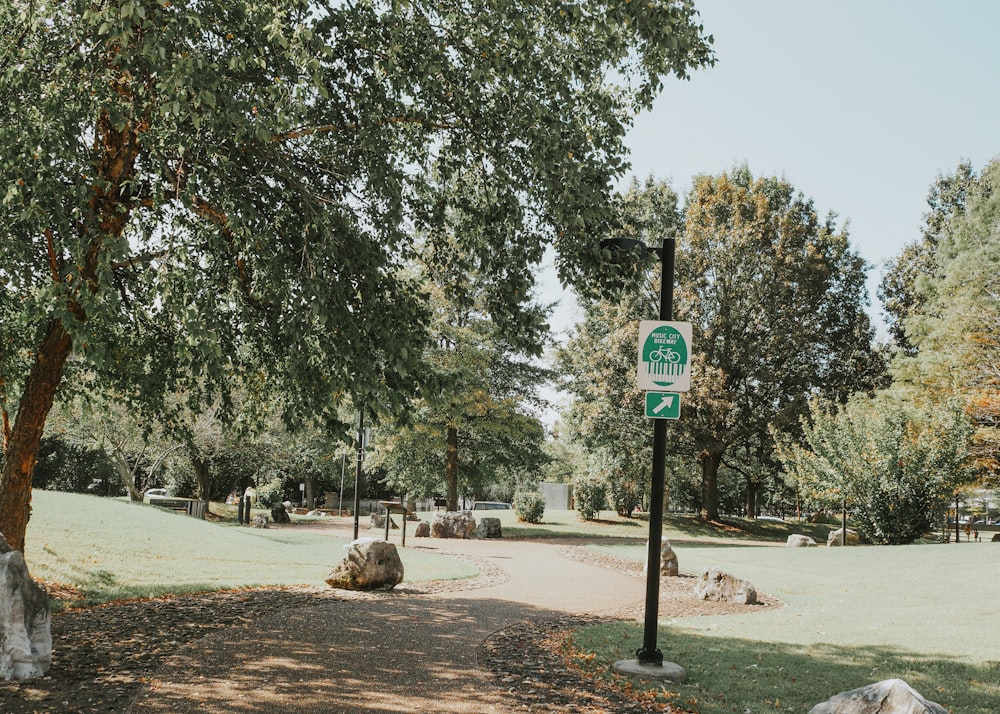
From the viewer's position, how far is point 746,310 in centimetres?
3148

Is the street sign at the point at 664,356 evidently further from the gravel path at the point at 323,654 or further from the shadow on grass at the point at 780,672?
the gravel path at the point at 323,654

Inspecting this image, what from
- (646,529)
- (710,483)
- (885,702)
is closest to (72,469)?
(646,529)

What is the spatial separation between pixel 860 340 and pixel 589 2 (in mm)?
Answer: 34025

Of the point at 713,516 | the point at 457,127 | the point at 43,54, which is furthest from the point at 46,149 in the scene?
the point at 713,516

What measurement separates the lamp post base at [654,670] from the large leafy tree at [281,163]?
331 cm

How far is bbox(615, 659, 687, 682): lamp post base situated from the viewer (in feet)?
21.9

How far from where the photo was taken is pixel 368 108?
6820 millimetres

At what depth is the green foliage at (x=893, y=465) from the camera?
22969 mm

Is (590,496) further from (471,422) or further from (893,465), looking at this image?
(893,465)

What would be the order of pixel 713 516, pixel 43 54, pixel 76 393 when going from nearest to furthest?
pixel 43 54
pixel 76 393
pixel 713 516

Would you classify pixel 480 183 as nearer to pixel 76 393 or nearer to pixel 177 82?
pixel 177 82

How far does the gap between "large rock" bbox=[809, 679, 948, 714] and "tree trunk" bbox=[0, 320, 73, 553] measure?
878 centimetres

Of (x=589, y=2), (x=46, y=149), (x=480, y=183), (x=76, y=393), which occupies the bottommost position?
(x=76, y=393)

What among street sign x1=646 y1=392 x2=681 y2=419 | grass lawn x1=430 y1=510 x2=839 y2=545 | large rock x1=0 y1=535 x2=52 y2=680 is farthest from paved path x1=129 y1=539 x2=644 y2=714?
grass lawn x1=430 y1=510 x2=839 y2=545
